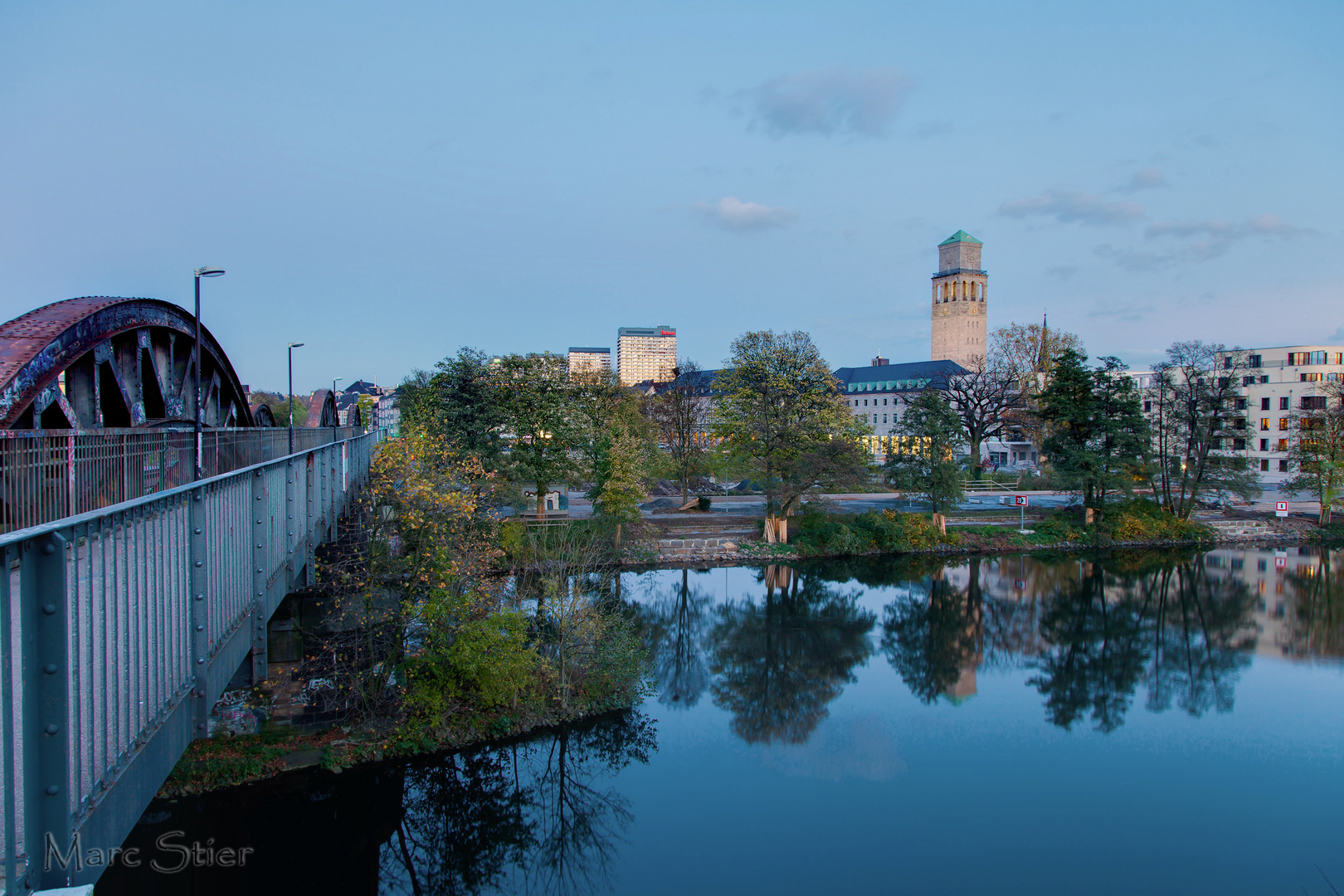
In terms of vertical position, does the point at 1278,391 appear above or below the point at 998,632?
above

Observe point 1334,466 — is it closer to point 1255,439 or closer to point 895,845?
point 1255,439

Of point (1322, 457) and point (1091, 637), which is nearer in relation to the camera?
point (1091, 637)

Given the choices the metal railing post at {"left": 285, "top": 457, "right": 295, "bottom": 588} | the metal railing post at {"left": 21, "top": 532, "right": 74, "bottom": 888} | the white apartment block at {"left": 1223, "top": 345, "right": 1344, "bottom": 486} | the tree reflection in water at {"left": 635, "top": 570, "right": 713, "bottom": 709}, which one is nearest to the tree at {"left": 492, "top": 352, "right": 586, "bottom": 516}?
the tree reflection in water at {"left": 635, "top": 570, "right": 713, "bottom": 709}

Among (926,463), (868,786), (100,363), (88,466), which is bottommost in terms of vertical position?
(868,786)

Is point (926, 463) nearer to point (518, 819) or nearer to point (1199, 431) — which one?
point (1199, 431)

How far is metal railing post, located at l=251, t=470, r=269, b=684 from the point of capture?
27.1 feet

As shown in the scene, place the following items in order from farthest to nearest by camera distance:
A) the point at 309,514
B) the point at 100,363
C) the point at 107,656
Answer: the point at 309,514 → the point at 100,363 → the point at 107,656

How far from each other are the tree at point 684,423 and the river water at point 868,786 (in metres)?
23.5

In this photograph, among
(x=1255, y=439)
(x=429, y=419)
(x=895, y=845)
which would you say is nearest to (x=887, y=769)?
(x=895, y=845)

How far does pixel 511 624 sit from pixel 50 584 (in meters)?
12.7

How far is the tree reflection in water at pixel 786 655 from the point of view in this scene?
61.0 feet

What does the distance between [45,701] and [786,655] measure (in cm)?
2071

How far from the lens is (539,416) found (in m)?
33.5
